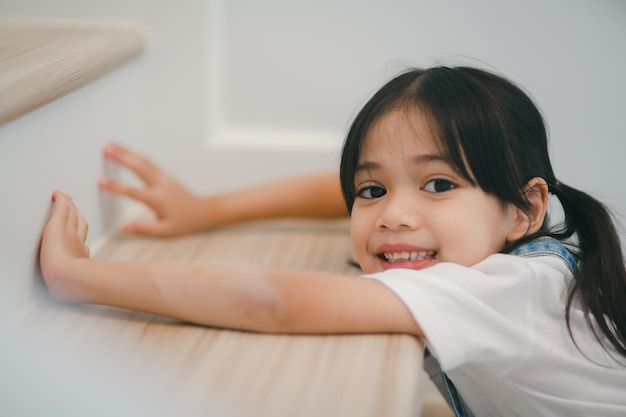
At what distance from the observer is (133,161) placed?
1.01 meters

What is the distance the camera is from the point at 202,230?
1.05 meters

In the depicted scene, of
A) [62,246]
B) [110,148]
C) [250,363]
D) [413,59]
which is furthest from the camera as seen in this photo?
[413,59]

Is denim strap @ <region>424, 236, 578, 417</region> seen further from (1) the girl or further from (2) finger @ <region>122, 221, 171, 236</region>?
(2) finger @ <region>122, 221, 171, 236</region>

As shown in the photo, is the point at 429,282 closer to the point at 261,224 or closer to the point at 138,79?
the point at 261,224

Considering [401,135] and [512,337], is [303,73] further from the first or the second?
[512,337]

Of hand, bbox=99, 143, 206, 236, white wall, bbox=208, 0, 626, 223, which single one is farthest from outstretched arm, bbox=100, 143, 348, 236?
white wall, bbox=208, 0, 626, 223

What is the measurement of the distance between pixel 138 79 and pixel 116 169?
0.16m

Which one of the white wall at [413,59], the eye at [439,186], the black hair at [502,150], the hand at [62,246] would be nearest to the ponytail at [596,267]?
the black hair at [502,150]

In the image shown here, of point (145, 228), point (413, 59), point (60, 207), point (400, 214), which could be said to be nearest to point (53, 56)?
point (60, 207)

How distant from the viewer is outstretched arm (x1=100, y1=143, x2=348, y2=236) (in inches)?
40.0

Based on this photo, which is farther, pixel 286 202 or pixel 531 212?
pixel 286 202

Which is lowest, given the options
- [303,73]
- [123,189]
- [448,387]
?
[448,387]

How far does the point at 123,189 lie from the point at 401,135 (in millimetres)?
379

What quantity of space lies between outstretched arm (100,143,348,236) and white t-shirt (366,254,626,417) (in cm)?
34
